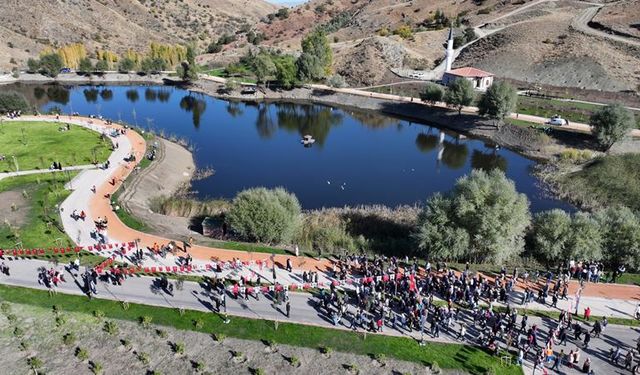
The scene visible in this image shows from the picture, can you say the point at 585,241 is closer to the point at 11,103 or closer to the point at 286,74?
the point at 286,74

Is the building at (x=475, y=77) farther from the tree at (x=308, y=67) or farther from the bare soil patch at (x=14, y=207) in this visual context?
the bare soil patch at (x=14, y=207)

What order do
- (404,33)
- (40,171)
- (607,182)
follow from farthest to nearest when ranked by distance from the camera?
(404,33) < (607,182) < (40,171)

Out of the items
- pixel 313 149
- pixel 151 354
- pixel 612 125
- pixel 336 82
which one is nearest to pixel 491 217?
pixel 151 354

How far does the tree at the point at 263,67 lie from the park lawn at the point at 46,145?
50.1m

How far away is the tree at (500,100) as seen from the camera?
7956 centimetres

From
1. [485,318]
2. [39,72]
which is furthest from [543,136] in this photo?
[39,72]

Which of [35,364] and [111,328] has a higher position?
[111,328]

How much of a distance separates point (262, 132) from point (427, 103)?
34.8 metres

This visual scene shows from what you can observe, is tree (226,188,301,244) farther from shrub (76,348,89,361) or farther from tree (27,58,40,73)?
tree (27,58,40,73)

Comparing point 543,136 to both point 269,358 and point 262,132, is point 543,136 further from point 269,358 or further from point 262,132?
point 269,358

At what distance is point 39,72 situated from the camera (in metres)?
128

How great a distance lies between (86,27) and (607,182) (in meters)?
161

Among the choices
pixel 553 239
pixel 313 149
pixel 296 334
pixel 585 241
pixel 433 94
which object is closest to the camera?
pixel 296 334

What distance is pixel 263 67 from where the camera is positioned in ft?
377
